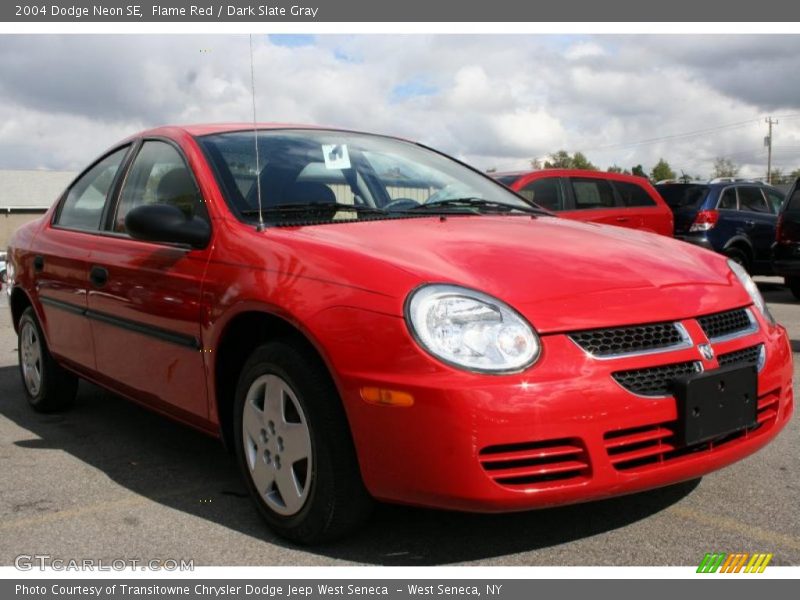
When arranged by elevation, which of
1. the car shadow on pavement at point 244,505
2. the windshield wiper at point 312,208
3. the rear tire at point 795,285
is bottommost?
the rear tire at point 795,285

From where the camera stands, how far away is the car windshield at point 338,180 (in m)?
3.60

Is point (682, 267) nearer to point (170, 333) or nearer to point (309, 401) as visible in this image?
point (309, 401)

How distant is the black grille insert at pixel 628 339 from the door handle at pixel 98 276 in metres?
2.39

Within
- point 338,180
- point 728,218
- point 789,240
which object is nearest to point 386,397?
point 338,180

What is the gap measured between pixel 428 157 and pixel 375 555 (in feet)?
7.42

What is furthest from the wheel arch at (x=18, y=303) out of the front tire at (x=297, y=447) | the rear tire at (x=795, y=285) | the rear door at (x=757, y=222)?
the rear door at (x=757, y=222)

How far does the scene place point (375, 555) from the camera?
2984 mm

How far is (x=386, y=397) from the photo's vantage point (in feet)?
8.73

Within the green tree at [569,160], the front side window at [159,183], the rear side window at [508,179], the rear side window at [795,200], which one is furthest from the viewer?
the green tree at [569,160]

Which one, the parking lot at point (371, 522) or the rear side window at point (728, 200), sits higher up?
the rear side window at point (728, 200)

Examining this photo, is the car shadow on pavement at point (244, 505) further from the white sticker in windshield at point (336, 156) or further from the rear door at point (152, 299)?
the white sticker in windshield at point (336, 156)

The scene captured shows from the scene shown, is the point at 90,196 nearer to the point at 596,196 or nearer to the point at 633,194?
the point at 596,196

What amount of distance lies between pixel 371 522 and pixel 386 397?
0.78 m
